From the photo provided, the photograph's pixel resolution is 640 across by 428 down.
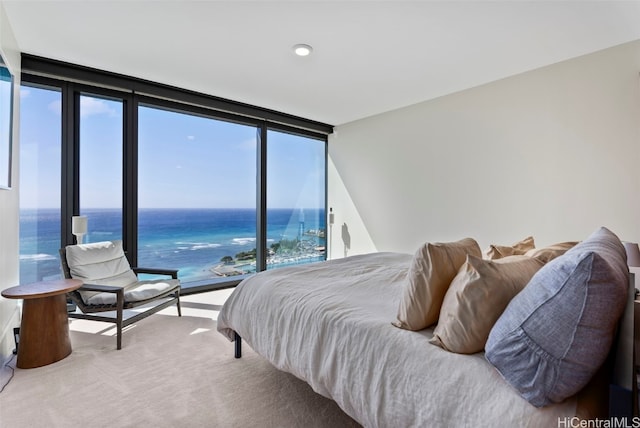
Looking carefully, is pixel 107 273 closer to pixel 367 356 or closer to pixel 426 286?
pixel 367 356

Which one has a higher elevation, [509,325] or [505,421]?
[509,325]

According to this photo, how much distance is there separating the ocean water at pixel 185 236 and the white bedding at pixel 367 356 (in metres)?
2.36

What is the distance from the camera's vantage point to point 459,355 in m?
1.17

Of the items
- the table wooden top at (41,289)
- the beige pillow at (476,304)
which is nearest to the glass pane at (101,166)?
the table wooden top at (41,289)

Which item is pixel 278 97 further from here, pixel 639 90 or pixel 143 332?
pixel 639 90

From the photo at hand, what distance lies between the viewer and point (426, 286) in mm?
1380

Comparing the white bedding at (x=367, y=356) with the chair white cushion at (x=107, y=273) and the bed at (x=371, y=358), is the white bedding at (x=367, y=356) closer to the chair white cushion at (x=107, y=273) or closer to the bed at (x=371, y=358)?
the bed at (x=371, y=358)

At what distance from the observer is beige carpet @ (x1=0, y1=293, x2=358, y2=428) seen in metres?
1.73

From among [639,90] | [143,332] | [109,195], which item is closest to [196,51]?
[109,195]

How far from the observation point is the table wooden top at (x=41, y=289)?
2.21 meters

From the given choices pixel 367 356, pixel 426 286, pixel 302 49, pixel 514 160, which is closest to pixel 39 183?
pixel 302 49

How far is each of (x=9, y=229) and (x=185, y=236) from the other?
6.53ft

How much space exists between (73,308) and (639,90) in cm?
588

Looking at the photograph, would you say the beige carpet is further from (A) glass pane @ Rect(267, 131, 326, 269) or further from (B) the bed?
(A) glass pane @ Rect(267, 131, 326, 269)
